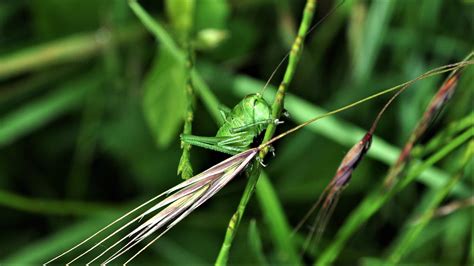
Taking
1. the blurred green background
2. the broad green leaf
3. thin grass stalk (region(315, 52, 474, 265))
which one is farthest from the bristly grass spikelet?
the blurred green background

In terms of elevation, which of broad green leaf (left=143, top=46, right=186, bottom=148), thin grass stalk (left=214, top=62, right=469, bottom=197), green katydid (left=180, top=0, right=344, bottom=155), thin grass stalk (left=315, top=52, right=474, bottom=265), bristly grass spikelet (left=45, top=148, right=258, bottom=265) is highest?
broad green leaf (left=143, top=46, right=186, bottom=148)

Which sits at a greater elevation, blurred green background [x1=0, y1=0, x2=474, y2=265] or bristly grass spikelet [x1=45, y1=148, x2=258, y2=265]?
blurred green background [x1=0, y1=0, x2=474, y2=265]

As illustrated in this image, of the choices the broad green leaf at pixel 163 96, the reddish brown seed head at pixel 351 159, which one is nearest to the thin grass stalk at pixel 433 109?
the reddish brown seed head at pixel 351 159

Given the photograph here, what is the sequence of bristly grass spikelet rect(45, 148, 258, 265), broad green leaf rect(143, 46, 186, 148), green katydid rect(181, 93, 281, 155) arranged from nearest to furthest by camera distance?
bristly grass spikelet rect(45, 148, 258, 265)
green katydid rect(181, 93, 281, 155)
broad green leaf rect(143, 46, 186, 148)

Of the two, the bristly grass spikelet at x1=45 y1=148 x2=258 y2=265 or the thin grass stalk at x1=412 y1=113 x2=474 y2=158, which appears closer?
the bristly grass spikelet at x1=45 y1=148 x2=258 y2=265

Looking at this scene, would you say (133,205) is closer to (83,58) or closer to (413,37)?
(83,58)

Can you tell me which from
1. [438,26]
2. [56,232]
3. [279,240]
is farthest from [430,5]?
[56,232]

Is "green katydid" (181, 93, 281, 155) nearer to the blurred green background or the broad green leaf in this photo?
the broad green leaf

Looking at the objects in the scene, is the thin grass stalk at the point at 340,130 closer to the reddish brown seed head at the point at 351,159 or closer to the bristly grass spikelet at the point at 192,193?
the reddish brown seed head at the point at 351,159

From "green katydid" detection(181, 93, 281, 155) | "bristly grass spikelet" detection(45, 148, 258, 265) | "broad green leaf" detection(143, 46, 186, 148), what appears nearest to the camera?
"bristly grass spikelet" detection(45, 148, 258, 265)
